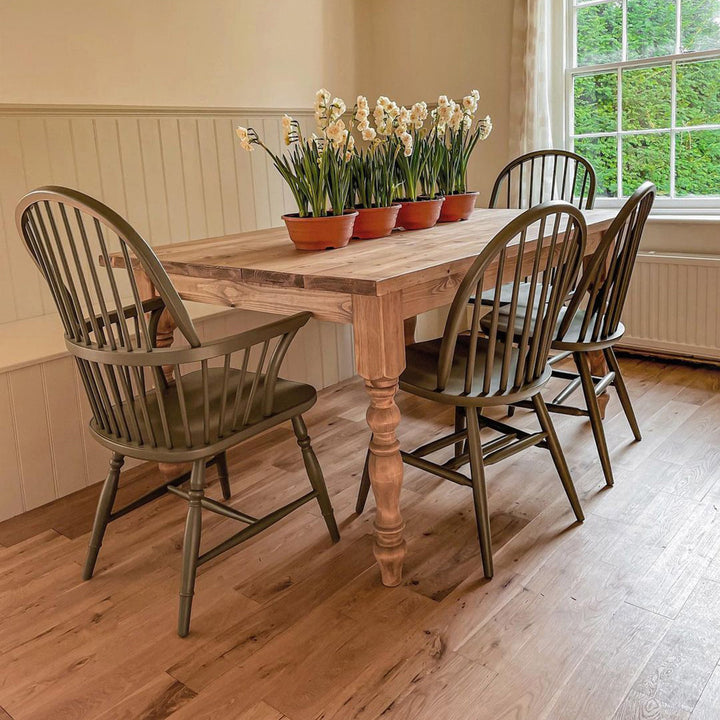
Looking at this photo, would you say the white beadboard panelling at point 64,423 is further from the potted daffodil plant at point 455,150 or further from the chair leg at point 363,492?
the potted daffodil plant at point 455,150

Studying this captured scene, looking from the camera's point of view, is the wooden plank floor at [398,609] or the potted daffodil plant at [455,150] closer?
the wooden plank floor at [398,609]

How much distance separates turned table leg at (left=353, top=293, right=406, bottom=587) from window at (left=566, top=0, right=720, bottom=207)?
2.42 metres

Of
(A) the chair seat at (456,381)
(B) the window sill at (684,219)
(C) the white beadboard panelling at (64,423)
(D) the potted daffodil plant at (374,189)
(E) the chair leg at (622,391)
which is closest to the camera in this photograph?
(A) the chair seat at (456,381)

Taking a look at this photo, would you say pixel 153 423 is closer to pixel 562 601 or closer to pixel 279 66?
pixel 562 601

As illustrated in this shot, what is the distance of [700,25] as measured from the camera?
3.40m

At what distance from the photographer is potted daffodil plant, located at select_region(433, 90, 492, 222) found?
95.1 inches

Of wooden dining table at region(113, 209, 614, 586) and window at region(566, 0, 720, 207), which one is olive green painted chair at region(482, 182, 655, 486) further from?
window at region(566, 0, 720, 207)

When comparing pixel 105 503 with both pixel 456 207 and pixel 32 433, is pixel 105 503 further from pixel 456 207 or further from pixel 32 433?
pixel 456 207

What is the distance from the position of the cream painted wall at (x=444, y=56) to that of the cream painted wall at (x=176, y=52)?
16 cm

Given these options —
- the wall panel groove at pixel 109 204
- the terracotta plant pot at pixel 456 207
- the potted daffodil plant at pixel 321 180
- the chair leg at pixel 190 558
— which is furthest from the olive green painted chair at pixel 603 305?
the wall panel groove at pixel 109 204

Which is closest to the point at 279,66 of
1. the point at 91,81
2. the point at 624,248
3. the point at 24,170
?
the point at 91,81

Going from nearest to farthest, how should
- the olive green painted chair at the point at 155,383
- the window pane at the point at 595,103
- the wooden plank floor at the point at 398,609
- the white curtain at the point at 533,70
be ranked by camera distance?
the wooden plank floor at the point at 398,609, the olive green painted chair at the point at 155,383, the white curtain at the point at 533,70, the window pane at the point at 595,103

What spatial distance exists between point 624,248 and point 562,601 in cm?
100

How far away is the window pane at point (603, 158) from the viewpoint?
376 centimetres
